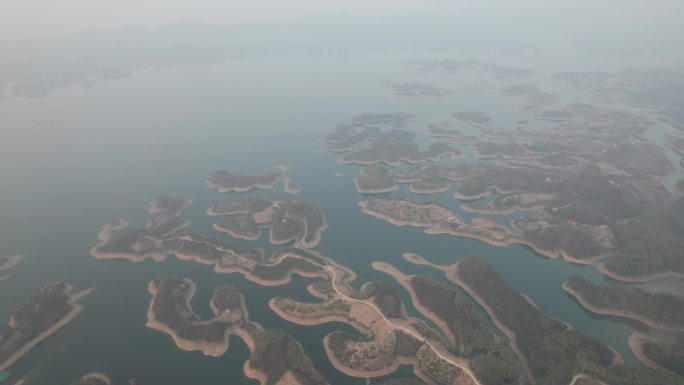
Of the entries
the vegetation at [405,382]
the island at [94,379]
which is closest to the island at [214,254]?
the island at [94,379]

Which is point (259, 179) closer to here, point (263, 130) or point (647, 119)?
point (263, 130)

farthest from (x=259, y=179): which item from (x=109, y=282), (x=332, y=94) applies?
(x=332, y=94)

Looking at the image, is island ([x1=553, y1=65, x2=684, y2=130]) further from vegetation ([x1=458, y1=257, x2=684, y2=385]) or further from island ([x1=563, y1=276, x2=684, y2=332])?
vegetation ([x1=458, y1=257, x2=684, y2=385])

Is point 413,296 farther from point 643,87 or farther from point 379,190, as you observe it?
point 643,87

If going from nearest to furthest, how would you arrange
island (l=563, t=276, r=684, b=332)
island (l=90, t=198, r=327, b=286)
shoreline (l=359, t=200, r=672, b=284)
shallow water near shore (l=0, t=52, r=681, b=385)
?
shallow water near shore (l=0, t=52, r=681, b=385)
island (l=563, t=276, r=684, b=332)
shoreline (l=359, t=200, r=672, b=284)
island (l=90, t=198, r=327, b=286)

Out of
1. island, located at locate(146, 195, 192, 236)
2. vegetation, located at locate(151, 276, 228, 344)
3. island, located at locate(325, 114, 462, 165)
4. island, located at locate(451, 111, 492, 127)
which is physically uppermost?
vegetation, located at locate(151, 276, 228, 344)

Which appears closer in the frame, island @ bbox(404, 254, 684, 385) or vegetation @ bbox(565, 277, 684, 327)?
island @ bbox(404, 254, 684, 385)

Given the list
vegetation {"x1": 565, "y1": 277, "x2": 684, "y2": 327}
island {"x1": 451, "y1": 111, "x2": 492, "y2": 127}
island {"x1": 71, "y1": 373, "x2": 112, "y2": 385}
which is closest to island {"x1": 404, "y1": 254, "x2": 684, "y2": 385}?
vegetation {"x1": 565, "y1": 277, "x2": 684, "y2": 327}
